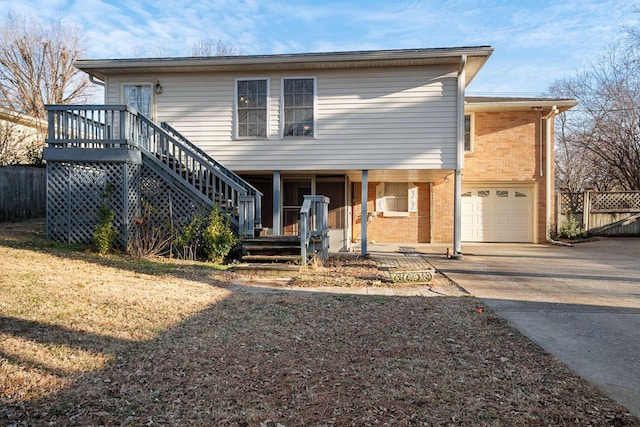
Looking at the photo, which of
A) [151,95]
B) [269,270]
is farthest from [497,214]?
[151,95]

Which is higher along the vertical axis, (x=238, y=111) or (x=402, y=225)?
(x=238, y=111)

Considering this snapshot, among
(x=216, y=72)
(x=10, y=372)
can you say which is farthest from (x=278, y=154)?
(x=10, y=372)

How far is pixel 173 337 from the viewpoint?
4.32 meters

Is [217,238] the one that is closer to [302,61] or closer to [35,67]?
[302,61]

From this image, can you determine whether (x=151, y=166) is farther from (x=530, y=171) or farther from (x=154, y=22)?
(x=530, y=171)

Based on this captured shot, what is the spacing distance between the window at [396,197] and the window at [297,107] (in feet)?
16.7

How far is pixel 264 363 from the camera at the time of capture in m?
3.75

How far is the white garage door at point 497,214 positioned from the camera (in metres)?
15.8

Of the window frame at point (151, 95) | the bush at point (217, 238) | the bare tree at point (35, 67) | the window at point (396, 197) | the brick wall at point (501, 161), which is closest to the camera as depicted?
the bush at point (217, 238)

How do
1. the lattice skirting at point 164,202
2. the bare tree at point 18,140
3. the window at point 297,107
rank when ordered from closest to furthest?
the lattice skirting at point 164,202, the window at point 297,107, the bare tree at point 18,140

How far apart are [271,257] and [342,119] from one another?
4301mm

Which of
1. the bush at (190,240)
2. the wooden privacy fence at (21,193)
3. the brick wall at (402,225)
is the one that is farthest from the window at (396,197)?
the wooden privacy fence at (21,193)

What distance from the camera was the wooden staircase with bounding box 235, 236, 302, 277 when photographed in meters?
8.38

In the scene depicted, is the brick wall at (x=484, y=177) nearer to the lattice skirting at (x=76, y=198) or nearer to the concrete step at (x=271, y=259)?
the concrete step at (x=271, y=259)
